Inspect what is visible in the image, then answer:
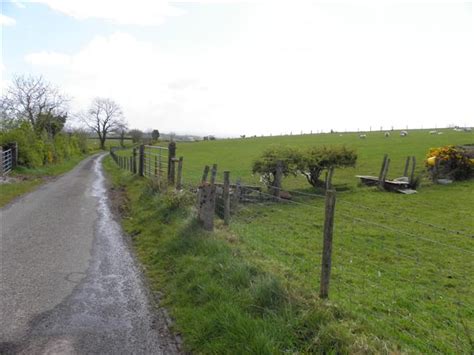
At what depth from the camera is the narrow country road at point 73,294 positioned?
402 centimetres

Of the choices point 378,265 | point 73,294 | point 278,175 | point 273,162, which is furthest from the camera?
point 273,162

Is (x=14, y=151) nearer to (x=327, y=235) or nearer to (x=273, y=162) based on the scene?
(x=273, y=162)

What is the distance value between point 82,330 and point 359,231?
24.8 feet

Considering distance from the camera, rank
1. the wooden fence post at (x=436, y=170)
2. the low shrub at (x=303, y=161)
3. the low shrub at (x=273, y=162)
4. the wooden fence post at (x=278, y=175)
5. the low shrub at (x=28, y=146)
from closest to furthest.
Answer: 1. the wooden fence post at (x=278, y=175)
2. the low shrub at (x=273, y=162)
3. the low shrub at (x=303, y=161)
4. the wooden fence post at (x=436, y=170)
5. the low shrub at (x=28, y=146)

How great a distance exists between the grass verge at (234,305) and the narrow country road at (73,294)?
36cm

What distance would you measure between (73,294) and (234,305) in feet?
8.08

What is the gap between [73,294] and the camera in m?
5.31

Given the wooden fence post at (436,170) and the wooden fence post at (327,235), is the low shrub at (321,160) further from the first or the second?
the wooden fence post at (327,235)

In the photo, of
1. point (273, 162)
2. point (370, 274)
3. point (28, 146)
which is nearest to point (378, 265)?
point (370, 274)

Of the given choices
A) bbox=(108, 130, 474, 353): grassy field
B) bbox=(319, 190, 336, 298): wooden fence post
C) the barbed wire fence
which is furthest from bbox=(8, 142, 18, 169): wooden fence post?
bbox=(319, 190, 336, 298): wooden fence post

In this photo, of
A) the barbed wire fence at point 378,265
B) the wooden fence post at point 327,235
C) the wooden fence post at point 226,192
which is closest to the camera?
the wooden fence post at point 327,235

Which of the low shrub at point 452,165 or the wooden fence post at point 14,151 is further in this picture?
the wooden fence post at point 14,151

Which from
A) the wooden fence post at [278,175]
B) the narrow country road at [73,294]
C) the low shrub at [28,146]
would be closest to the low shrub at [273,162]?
the wooden fence post at [278,175]

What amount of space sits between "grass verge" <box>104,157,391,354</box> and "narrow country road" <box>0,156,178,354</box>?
358 mm
